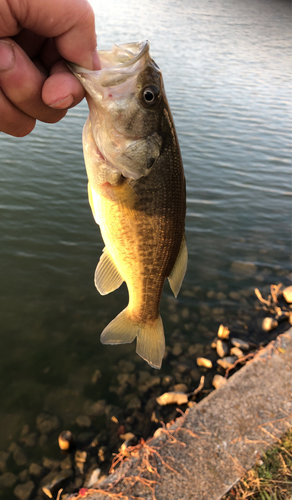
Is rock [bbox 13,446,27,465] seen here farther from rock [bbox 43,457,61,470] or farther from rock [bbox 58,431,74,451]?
rock [bbox 58,431,74,451]

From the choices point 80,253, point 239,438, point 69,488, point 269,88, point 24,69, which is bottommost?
point 69,488

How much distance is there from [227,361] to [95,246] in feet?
11.4

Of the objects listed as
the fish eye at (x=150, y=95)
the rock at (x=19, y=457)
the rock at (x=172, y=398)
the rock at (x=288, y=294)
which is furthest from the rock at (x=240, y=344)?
the fish eye at (x=150, y=95)

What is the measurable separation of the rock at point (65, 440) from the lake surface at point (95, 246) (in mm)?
210

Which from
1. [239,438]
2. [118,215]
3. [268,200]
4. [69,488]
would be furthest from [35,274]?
[268,200]

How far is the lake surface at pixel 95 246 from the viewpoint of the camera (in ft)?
15.9

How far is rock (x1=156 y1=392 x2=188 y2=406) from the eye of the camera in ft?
14.6

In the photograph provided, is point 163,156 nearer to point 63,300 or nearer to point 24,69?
point 24,69

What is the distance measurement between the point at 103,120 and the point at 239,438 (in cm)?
315

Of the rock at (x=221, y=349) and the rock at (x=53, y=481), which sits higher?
the rock at (x=221, y=349)

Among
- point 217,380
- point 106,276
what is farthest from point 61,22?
point 217,380

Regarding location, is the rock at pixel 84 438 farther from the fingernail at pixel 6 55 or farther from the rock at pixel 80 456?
the fingernail at pixel 6 55

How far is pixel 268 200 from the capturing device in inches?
368

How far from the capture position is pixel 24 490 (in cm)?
364
